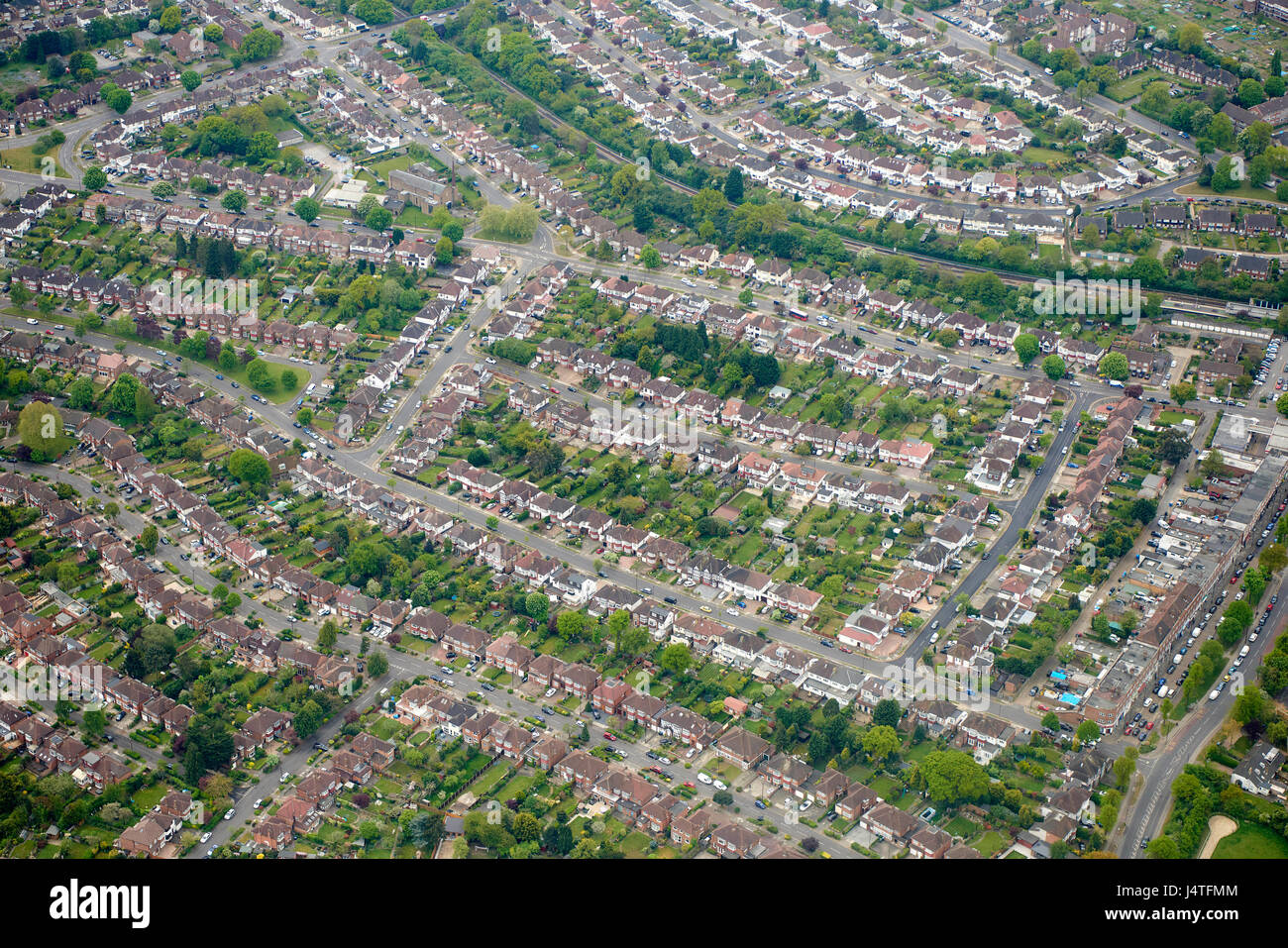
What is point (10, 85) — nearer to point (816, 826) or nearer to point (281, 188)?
point (281, 188)

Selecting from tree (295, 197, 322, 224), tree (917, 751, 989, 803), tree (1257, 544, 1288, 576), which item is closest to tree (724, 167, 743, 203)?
tree (295, 197, 322, 224)

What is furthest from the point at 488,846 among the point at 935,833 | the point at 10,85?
the point at 10,85

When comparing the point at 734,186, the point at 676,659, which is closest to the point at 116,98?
the point at 734,186

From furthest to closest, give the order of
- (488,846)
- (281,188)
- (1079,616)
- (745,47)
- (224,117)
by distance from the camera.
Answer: (745,47)
(224,117)
(281,188)
(1079,616)
(488,846)

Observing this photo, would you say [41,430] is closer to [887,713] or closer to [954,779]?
[887,713]

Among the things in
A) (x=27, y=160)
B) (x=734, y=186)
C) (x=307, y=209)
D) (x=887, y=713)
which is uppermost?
(x=734, y=186)

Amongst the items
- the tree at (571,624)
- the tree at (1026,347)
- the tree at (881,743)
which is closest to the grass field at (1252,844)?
the tree at (881,743)
